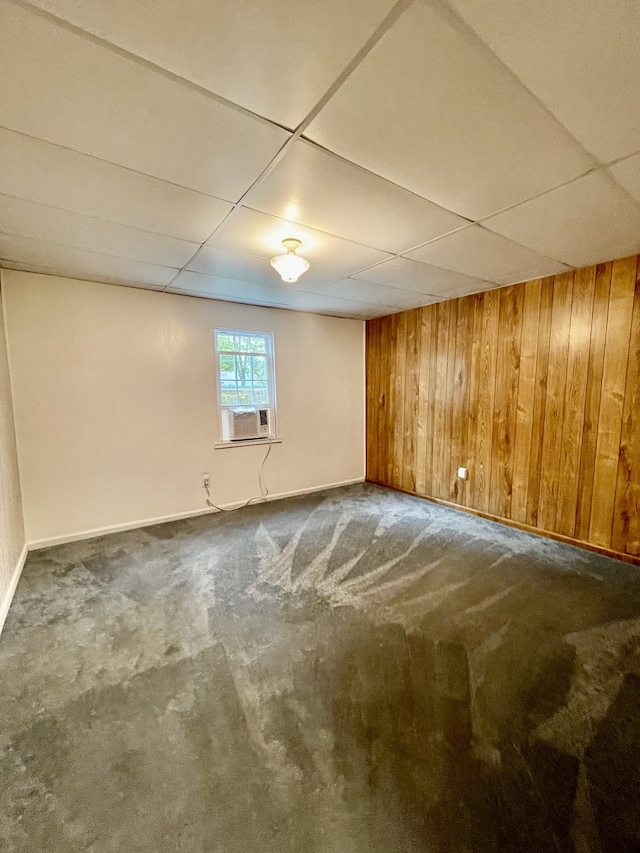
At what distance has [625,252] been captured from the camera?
254 cm

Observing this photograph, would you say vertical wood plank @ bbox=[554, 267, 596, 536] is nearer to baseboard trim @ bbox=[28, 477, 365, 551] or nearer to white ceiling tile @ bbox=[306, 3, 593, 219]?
white ceiling tile @ bbox=[306, 3, 593, 219]

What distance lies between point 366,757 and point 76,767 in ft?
3.46

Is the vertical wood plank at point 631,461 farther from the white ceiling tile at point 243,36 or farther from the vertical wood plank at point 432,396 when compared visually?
the white ceiling tile at point 243,36

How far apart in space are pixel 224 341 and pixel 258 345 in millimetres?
421

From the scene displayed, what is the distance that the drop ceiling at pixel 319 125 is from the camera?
95 centimetres

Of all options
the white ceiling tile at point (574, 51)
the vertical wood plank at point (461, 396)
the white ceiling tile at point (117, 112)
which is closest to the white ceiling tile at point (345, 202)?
the white ceiling tile at point (117, 112)

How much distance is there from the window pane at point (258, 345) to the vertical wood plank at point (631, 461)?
349cm

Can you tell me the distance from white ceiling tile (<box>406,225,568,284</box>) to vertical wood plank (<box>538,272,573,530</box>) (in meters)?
0.23

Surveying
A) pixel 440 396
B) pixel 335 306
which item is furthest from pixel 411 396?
pixel 335 306

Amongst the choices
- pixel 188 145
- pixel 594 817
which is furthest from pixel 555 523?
pixel 188 145

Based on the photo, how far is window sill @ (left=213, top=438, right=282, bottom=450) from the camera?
3.91 meters

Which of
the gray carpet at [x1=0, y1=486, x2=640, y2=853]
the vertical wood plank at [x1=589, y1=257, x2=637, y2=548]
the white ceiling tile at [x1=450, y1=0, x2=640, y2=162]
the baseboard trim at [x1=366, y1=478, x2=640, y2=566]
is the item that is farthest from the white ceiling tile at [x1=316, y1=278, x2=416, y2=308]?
the gray carpet at [x1=0, y1=486, x2=640, y2=853]

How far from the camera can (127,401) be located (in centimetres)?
335

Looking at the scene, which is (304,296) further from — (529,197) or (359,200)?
(529,197)
